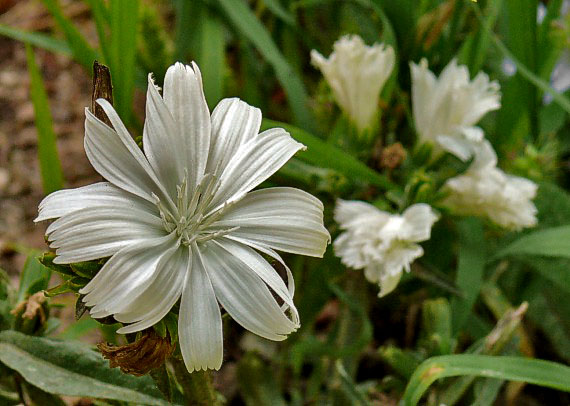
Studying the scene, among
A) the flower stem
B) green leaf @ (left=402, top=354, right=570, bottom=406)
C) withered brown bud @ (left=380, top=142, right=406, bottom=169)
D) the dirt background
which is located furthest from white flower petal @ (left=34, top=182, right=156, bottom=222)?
the dirt background

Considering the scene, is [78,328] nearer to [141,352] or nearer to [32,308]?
[32,308]

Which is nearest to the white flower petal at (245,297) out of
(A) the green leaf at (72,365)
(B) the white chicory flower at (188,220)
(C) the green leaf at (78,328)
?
(B) the white chicory flower at (188,220)

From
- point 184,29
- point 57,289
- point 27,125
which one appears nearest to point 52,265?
point 57,289

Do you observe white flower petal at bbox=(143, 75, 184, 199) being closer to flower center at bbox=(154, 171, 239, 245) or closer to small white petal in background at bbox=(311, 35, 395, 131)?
flower center at bbox=(154, 171, 239, 245)

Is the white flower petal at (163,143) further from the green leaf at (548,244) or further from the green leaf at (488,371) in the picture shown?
the green leaf at (548,244)

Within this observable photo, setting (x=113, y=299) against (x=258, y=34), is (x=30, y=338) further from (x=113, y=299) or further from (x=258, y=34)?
(x=258, y=34)

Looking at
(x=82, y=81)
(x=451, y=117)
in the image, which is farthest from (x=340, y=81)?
(x=82, y=81)
